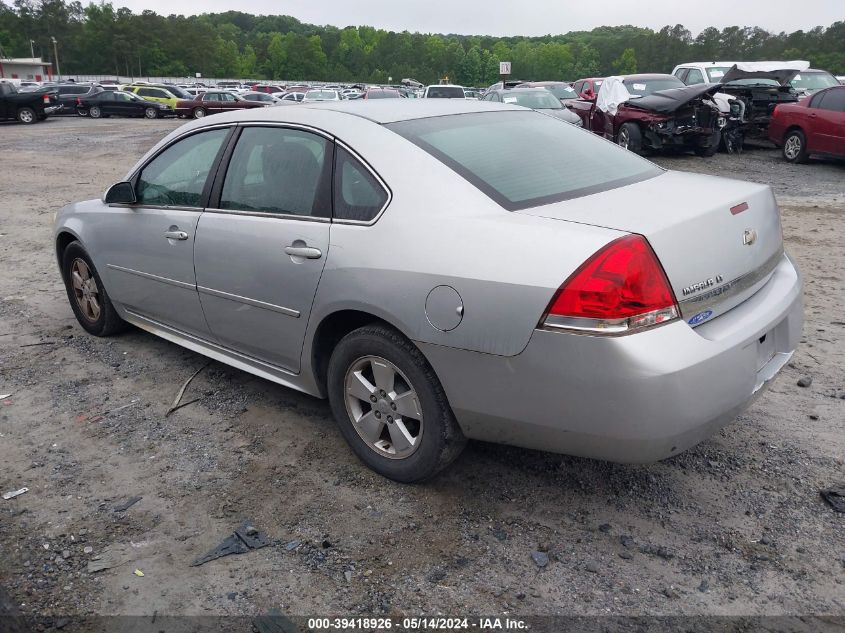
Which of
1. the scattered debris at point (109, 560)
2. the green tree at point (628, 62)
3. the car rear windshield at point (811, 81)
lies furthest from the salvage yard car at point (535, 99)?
the green tree at point (628, 62)

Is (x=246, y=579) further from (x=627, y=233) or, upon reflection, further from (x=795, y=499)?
(x=795, y=499)

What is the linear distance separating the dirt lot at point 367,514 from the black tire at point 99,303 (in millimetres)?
541

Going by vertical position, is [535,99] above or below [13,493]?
above

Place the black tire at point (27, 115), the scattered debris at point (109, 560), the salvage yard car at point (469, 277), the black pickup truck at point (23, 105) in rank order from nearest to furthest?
the salvage yard car at point (469, 277)
the scattered debris at point (109, 560)
the black pickup truck at point (23, 105)
the black tire at point (27, 115)

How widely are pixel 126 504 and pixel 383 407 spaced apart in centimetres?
119

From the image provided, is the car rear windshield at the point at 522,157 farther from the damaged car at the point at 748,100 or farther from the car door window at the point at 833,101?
the damaged car at the point at 748,100

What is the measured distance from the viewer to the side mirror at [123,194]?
14.5ft

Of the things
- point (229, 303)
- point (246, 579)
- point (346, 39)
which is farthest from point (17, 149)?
point (346, 39)

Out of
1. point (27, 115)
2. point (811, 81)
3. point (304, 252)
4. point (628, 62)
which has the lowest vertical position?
point (27, 115)

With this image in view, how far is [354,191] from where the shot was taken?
3.24m

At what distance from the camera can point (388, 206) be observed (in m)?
3.09

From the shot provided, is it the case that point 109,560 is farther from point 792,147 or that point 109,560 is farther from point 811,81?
point 811,81

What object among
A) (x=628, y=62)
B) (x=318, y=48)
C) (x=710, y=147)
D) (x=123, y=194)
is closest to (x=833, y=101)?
(x=710, y=147)

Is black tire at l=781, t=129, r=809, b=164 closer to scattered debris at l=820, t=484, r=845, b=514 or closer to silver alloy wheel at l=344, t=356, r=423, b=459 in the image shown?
scattered debris at l=820, t=484, r=845, b=514
